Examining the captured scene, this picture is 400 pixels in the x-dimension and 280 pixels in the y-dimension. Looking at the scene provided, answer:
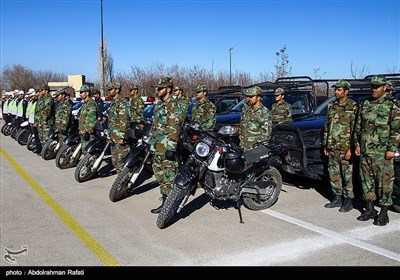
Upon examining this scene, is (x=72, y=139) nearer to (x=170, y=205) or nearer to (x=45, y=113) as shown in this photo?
(x=45, y=113)

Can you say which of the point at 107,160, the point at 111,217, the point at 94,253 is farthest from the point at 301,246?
the point at 107,160

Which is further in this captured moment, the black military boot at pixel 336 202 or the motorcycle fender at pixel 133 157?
the motorcycle fender at pixel 133 157

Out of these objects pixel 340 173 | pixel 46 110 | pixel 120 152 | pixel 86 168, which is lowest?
pixel 86 168

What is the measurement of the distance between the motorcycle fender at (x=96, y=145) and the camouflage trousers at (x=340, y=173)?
4.21 meters

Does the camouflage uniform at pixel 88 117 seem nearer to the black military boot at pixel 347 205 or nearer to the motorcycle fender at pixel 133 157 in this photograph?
the motorcycle fender at pixel 133 157

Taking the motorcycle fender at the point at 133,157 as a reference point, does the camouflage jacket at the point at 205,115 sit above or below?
above

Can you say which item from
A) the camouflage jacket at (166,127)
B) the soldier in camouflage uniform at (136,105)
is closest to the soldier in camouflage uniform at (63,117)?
the soldier in camouflage uniform at (136,105)

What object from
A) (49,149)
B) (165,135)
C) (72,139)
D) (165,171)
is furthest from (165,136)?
(49,149)

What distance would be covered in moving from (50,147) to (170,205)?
6559mm

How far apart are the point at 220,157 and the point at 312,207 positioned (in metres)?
1.86

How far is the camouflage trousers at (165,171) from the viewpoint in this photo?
18.1 ft

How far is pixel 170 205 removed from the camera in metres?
4.75

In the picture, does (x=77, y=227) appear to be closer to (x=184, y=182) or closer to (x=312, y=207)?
(x=184, y=182)
